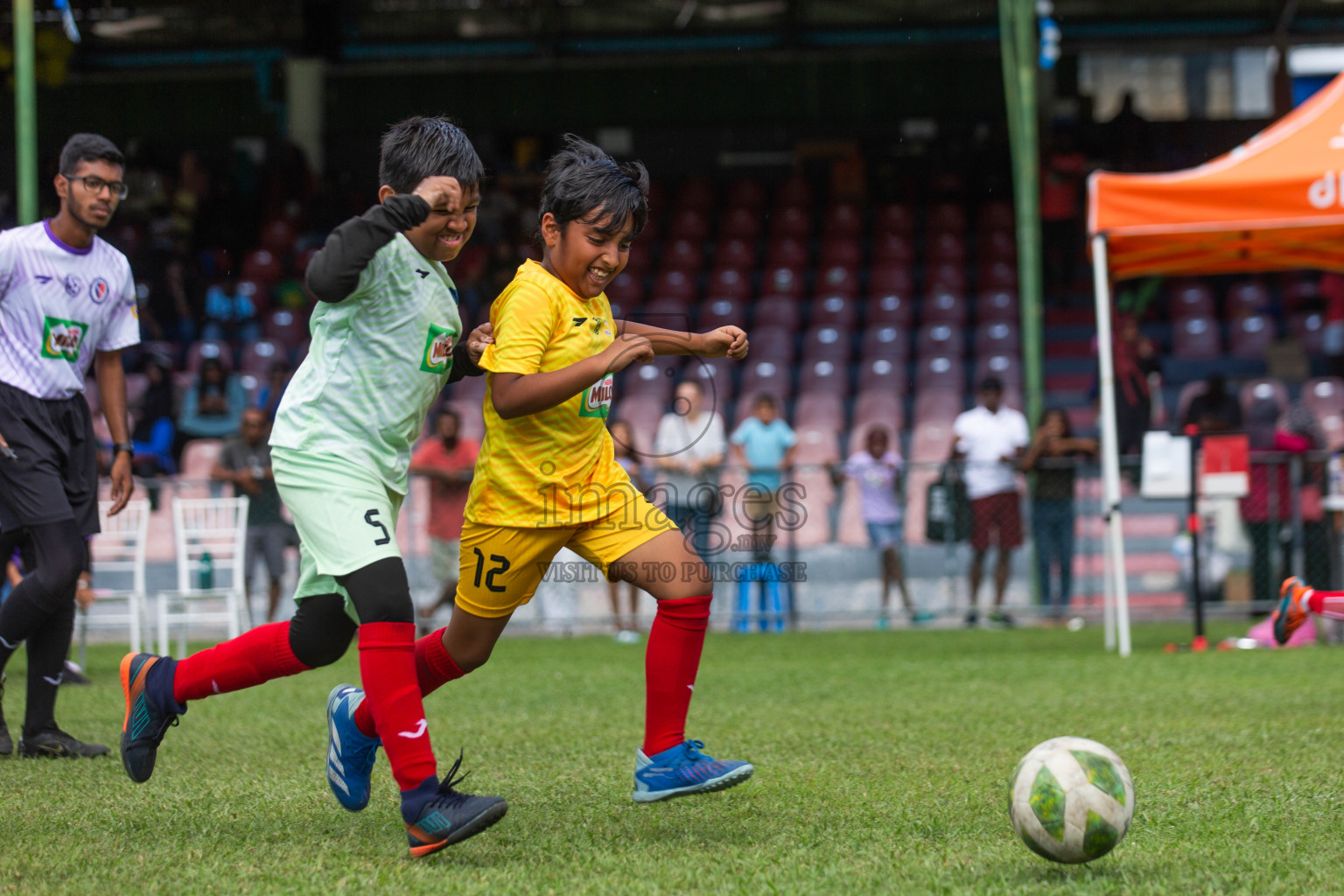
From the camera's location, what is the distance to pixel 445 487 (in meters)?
10.9

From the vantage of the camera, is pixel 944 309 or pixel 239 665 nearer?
pixel 239 665

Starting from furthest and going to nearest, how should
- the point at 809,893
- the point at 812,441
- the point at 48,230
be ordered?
the point at 812,441, the point at 48,230, the point at 809,893

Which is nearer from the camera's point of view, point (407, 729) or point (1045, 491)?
point (407, 729)

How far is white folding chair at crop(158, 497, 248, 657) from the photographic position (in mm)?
8391

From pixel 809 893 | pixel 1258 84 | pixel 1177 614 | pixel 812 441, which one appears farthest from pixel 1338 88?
pixel 1258 84

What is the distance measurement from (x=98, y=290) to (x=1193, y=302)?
1431 cm

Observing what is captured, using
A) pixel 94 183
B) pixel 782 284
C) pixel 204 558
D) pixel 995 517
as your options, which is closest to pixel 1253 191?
pixel 995 517

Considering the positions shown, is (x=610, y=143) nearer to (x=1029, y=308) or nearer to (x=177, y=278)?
(x=177, y=278)

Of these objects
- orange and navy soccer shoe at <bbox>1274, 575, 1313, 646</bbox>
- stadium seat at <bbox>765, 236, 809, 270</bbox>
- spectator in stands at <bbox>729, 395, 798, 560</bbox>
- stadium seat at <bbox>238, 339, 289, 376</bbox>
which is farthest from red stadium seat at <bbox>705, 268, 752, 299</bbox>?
orange and navy soccer shoe at <bbox>1274, 575, 1313, 646</bbox>

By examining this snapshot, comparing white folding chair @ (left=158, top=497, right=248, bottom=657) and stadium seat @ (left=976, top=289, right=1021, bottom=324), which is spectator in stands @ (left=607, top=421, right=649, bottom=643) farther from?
stadium seat @ (left=976, top=289, right=1021, bottom=324)

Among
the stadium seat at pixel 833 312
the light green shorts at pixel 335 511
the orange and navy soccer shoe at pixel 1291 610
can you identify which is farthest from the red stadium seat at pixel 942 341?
the light green shorts at pixel 335 511

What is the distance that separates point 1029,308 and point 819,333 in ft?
13.0

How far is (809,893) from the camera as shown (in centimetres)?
273

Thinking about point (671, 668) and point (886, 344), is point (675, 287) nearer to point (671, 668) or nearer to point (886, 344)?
point (886, 344)
